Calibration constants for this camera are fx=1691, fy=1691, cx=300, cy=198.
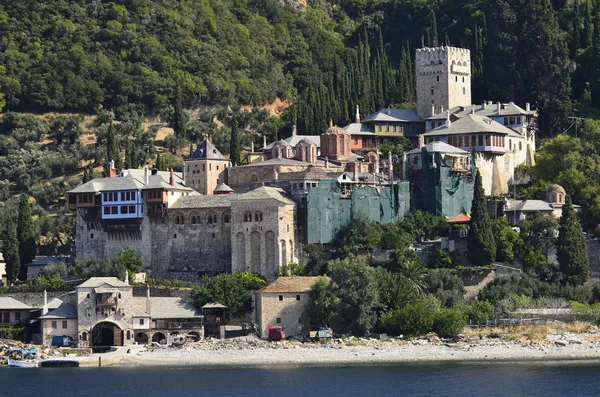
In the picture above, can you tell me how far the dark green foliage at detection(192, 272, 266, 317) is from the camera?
291 ft

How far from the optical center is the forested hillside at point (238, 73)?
11006 cm

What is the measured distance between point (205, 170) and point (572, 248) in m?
24.5

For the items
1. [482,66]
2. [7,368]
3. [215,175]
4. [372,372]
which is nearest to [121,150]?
[215,175]

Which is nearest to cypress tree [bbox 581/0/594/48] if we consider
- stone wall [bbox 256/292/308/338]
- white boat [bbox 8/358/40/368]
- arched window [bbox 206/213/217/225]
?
arched window [bbox 206/213/217/225]

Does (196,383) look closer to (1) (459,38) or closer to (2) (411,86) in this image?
(2) (411,86)

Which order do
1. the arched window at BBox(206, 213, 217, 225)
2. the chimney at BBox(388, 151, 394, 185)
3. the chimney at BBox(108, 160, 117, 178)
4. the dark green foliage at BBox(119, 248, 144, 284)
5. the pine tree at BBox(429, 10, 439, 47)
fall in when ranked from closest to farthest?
1. the dark green foliage at BBox(119, 248, 144, 284)
2. the arched window at BBox(206, 213, 217, 225)
3. the chimney at BBox(388, 151, 394, 185)
4. the chimney at BBox(108, 160, 117, 178)
5. the pine tree at BBox(429, 10, 439, 47)

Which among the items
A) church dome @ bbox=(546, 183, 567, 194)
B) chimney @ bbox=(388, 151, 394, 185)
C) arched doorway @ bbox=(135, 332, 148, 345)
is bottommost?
arched doorway @ bbox=(135, 332, 148, 345)

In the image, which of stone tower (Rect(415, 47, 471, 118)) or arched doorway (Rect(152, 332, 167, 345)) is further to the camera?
stone tower (Rect(415, 47, 471, 118))

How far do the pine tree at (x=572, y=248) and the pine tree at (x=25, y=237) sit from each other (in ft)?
101

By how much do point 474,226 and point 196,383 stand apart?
64.7 feet

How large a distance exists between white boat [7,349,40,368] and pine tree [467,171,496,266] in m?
23.5

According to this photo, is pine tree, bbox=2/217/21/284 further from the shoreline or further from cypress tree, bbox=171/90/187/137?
cypress tree, bbox=171/90/187/137

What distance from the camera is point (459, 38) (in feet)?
420

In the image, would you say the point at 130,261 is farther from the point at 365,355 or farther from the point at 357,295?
the point at 365,355
